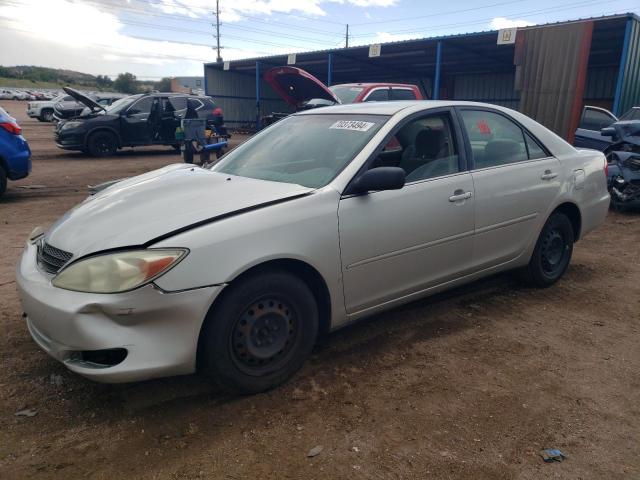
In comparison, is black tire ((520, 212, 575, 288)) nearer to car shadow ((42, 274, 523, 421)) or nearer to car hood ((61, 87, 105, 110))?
car shadow ((42, 274, 523, 421))

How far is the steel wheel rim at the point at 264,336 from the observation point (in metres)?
2.54

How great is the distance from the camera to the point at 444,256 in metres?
3.36

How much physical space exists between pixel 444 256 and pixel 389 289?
1.70 feet

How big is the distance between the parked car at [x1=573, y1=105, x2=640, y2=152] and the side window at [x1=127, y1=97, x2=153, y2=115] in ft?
34.8

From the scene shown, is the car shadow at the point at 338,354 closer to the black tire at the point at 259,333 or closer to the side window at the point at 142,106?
the black tire at the point at 259,333

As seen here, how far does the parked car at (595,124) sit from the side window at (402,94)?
3.49m

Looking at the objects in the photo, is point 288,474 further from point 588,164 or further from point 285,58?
point 285,58

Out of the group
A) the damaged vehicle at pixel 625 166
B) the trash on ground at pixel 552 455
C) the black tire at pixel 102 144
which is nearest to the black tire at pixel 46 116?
the black tire at pixel 102 144

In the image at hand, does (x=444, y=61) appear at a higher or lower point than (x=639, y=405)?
higher

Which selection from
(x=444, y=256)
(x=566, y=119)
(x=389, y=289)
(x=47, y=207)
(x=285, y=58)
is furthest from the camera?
(x=285, y=58)

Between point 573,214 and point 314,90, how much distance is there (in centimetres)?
573

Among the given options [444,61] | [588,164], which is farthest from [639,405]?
[444,61]

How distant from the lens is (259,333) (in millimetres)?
2598

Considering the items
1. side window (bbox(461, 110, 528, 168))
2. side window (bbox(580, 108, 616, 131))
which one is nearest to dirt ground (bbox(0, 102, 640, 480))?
side window (bbox(461, 110, 528, 168))
